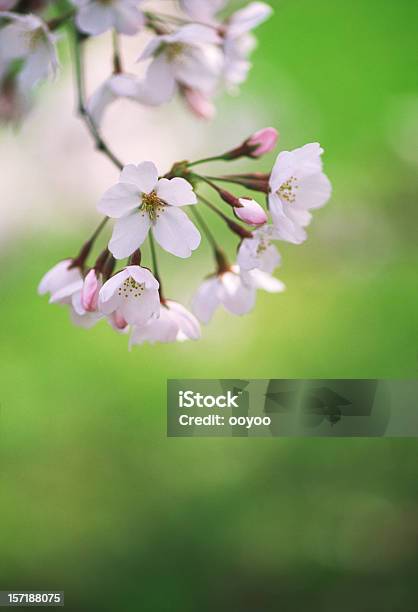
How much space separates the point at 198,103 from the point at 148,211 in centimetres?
35

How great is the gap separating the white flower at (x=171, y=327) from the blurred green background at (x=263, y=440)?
651mm

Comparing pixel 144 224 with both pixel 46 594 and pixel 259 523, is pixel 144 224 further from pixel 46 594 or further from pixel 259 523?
pixel 259 523

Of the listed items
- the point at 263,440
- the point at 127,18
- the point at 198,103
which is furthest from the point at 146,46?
the point at 263,440

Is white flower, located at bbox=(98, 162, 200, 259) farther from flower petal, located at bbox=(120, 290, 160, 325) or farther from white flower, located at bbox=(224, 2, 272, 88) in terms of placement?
white flower, located at bbox=(224, 2, 272, 88)

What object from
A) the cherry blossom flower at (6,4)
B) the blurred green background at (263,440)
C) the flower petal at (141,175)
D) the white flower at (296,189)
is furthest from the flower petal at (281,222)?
the blurred green background at (263,440)

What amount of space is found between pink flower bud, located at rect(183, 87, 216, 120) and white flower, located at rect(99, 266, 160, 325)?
0.37 metres

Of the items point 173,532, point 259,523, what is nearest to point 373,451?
point 259,523

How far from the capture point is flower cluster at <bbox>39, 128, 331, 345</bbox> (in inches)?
22.7

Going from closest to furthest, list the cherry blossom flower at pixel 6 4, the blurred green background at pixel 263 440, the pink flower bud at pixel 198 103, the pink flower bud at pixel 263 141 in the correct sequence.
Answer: the pink flower bud at pixel 263 141 < the cherry blossom flower at pixel 6 4 < the pink flower bud at pixel 198 103 < the blurred green background at pixel 263 440

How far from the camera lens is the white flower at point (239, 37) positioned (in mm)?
797

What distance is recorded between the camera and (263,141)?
677mm

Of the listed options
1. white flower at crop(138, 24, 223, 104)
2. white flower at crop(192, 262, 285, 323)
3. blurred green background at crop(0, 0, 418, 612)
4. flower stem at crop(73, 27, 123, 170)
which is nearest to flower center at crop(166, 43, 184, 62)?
white flower at crop(138, 24, 223, 104)

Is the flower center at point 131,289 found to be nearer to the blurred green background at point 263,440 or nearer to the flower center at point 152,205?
the flower center at point 152,205

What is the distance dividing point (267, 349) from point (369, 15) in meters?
0.81
